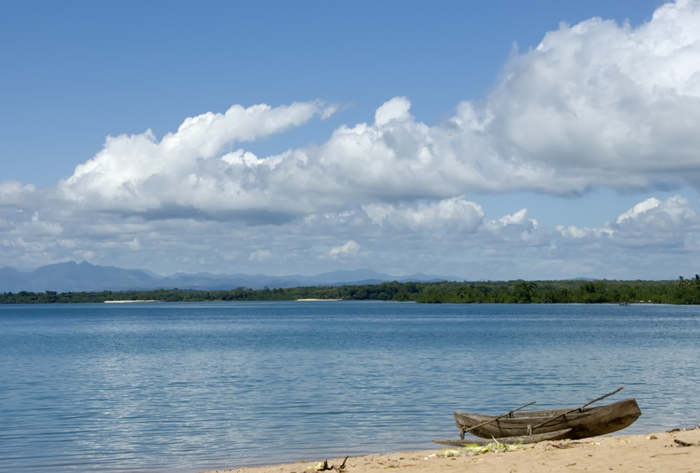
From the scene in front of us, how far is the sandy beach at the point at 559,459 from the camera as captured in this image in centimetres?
1548

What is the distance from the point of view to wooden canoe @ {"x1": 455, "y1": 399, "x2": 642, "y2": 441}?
19.9m

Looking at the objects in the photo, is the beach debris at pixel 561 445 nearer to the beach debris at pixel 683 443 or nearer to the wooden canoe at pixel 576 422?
the wooden canoe at pixel 576 422

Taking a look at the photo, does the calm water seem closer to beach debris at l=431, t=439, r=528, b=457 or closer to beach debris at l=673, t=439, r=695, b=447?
beach debris at l=431, t=439, r=528, b=457

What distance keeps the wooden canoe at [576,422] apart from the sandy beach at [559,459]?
400 mm

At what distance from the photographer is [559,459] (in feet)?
54.1

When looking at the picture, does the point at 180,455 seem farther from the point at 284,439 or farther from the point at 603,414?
the point at 603,414

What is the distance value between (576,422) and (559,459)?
389cm

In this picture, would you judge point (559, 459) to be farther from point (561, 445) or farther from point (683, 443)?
point (683, 443)

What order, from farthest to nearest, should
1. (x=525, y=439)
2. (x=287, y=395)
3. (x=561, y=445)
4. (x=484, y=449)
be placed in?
(x=287, y=395)
(x=525, y=439)
(x=484, y=449)
(x=561, y=445)

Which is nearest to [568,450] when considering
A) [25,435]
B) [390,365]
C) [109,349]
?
[25,435]

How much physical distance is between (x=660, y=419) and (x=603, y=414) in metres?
7.12

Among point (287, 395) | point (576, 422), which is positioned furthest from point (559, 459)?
point (287, 395)

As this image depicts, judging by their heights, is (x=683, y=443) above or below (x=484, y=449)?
above

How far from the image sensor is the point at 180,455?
861 inches
